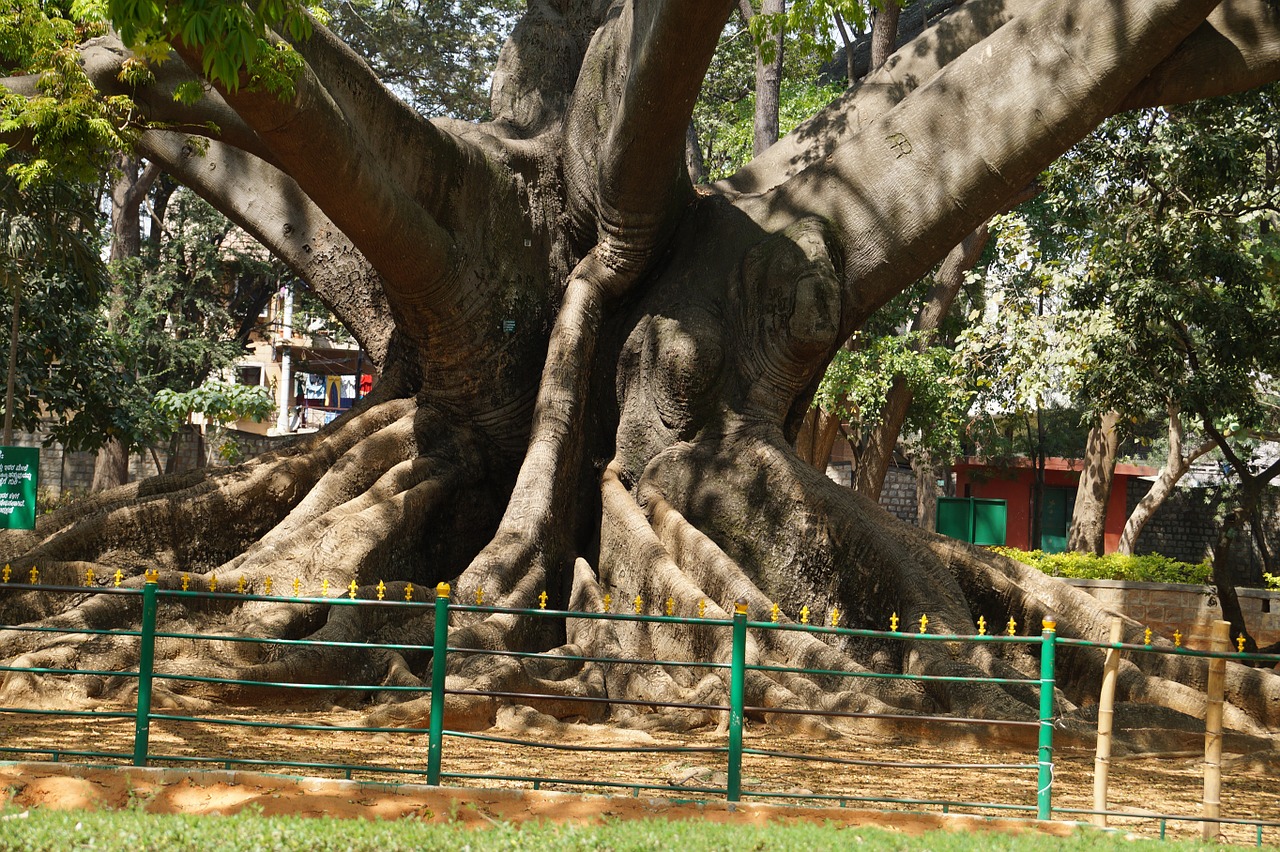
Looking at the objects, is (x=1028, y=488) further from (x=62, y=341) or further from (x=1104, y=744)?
(x=1104, y=744)

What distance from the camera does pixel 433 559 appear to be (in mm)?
10141

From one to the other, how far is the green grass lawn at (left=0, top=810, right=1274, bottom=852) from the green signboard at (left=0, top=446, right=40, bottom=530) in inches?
261

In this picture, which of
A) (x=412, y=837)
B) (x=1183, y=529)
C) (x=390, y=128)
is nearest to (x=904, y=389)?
(x=390, y=128)

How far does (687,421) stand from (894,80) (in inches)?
158

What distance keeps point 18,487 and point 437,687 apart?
6.71 metres

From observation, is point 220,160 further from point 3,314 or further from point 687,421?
point 3,314

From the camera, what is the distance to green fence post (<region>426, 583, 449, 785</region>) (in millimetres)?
5492

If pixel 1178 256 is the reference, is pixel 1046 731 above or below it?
below

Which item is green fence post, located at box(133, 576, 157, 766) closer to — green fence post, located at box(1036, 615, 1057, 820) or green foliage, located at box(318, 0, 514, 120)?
green fence post, located at box(1036, 615, 1057, 820)

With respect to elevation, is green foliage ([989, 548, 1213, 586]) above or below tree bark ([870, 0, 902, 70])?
below

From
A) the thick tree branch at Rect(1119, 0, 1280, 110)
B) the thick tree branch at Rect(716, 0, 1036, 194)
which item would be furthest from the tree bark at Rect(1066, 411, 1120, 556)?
the thick tree branch at Rect(1119, 0, 1280, 110)

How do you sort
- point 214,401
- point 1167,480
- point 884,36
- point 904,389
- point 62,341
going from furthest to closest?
point 1167,480 → point 214,401 → point 904,389 → point 62,341 → point 884,36

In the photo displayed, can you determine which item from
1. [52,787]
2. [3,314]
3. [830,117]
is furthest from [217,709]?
[3,314]

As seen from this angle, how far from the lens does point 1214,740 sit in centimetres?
539
